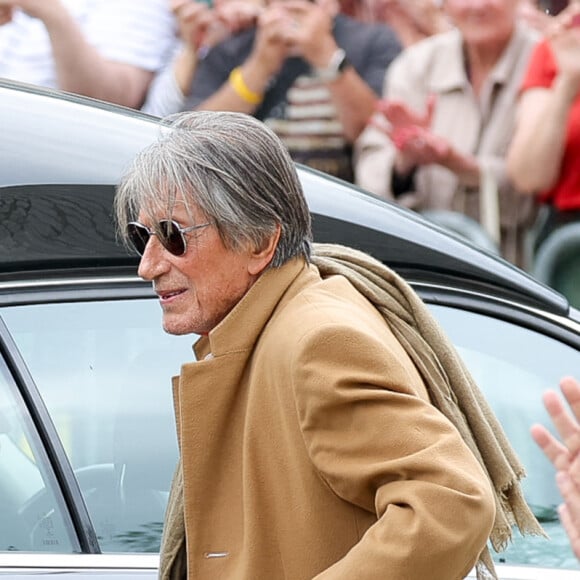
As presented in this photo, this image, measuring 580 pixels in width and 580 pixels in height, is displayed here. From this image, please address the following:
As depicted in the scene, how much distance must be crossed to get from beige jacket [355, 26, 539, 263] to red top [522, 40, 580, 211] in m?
0.15

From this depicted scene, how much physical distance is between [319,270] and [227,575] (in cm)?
48

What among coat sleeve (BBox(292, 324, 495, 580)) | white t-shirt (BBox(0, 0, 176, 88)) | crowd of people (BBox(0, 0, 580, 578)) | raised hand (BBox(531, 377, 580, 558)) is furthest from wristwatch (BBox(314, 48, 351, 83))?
raised hand (BBox(531, 377, 580, 558))

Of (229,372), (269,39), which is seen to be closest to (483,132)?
(269,39)

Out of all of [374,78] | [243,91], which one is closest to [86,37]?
[243,91]

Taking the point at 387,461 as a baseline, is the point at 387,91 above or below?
below

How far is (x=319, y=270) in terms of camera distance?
2.08m

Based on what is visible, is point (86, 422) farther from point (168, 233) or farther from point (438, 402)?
point (438, 402)

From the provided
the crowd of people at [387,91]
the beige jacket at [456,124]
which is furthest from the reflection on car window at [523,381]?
the beige jacket at [456,124]

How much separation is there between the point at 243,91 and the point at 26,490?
3080mm

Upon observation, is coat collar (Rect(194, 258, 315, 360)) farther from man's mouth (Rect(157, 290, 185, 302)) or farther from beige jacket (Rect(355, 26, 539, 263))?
beige jacket (Rect(355, 26, 539, 263))

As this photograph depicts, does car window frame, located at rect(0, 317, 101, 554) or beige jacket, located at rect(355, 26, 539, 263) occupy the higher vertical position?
car window frame, located at rect(0, 317, 101, 554)

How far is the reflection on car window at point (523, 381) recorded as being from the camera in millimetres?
2641

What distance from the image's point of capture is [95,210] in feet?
7.94

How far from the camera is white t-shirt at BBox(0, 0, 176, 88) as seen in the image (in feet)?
15.8
